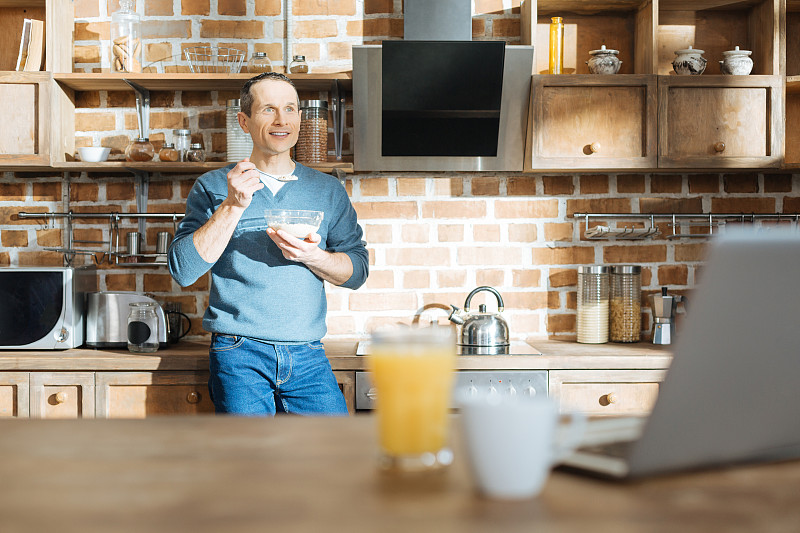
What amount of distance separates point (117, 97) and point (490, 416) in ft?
9.35

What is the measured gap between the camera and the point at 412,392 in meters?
0.69

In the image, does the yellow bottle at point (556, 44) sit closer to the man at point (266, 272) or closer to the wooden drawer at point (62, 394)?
the man at point (266, 272)

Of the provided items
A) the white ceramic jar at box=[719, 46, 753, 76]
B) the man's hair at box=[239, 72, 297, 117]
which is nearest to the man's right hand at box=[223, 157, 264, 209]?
the man's hair at box=[239, 72, 297, 117]

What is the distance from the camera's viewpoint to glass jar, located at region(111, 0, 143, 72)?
9.45ft

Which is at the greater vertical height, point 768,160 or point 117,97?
point 117,97

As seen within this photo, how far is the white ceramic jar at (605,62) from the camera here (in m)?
2.83

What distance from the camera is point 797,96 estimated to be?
302 cm

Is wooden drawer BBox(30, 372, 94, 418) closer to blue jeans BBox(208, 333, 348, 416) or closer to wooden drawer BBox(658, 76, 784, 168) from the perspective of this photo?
blue jeans BBox(208, 333, 348, 416)

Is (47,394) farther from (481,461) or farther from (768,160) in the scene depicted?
(768,160)

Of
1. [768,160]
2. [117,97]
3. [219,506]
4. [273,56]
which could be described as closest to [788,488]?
[219,506]

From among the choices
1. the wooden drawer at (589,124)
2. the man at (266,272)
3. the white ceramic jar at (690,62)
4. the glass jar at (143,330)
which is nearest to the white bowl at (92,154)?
the glass jar at (143,330)

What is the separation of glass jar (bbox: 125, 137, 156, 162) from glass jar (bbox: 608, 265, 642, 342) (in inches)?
72.4

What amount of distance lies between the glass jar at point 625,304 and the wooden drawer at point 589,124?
0.43 metres

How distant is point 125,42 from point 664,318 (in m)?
2.33
